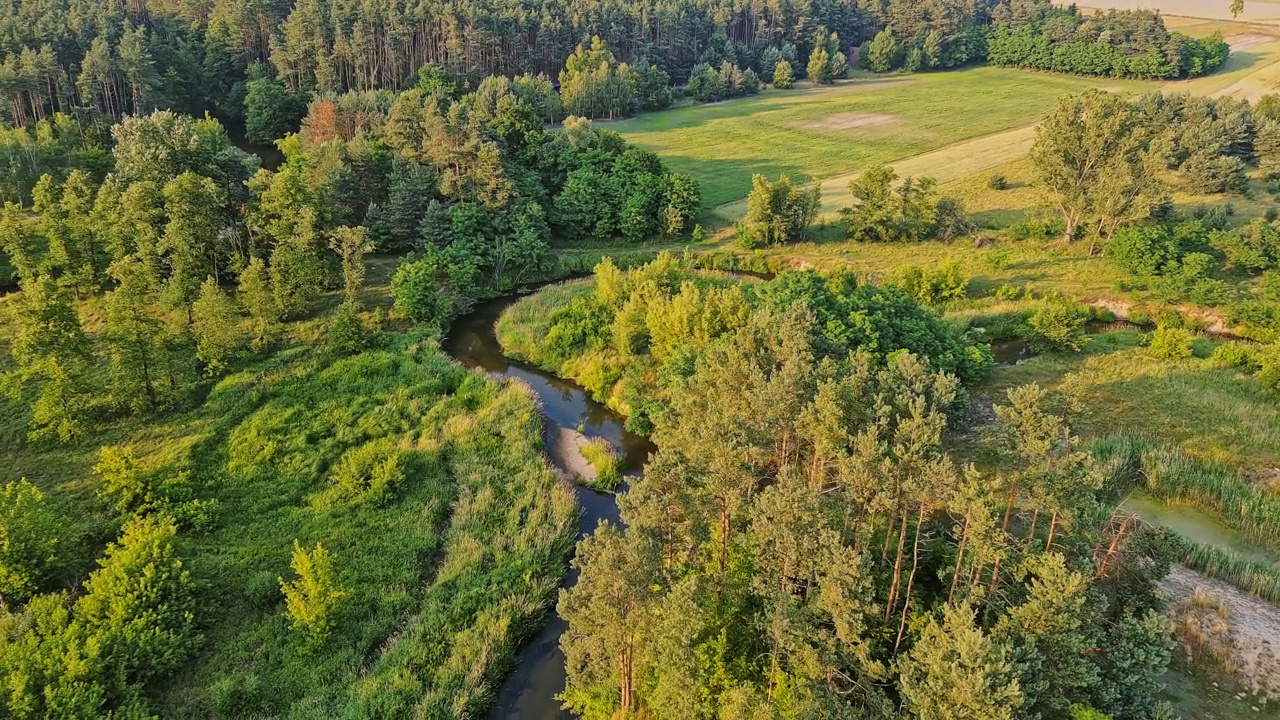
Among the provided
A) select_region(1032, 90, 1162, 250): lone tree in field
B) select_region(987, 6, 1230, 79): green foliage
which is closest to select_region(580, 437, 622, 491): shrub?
select_region(1032, 90, 1162, 250): lone tree in field

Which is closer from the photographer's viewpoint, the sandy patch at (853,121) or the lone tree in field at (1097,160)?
the lone tree in field at (1097,160)

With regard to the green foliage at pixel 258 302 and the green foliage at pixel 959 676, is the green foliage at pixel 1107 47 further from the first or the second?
the green foliage at pixel 959 676

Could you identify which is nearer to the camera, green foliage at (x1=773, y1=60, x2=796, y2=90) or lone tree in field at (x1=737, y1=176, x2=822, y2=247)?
lone tree in field at (x1=737, y1=176, x2=822, y2=247)

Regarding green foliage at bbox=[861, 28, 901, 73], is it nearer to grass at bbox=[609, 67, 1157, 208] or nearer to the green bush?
grass at bbox=[609, 67, 1157, 208]

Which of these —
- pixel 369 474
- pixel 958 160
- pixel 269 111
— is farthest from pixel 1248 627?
pixel 269 111

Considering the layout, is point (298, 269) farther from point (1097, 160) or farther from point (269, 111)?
point (1097, 160)

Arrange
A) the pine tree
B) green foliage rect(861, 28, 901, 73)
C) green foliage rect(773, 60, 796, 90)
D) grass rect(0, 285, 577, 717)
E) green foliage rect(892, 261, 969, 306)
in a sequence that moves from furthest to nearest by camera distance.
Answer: green foliage rect(861, 28, 901, 73), green foliage rect(773, 60, 796, 90), green foliage rect(892, 261, 969, 306), the pine tree, grass rect(0, 285, 577, 717)

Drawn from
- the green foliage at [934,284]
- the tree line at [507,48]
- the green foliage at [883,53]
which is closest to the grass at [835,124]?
the tree line at [507,48]
